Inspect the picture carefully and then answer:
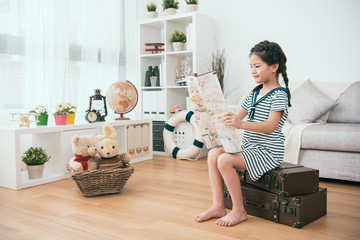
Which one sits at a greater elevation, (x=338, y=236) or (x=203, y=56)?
(x=203, y=56)

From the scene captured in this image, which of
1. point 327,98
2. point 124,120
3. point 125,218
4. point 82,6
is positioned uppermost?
point 82,6

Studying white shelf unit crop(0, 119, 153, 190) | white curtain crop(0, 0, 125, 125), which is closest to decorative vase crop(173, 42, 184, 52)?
white curtain crop(0, 0, 125, 125)

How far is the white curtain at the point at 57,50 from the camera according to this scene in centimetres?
285

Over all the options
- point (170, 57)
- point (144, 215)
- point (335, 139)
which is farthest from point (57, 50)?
point (335, 139)

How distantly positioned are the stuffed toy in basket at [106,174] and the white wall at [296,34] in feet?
6.32

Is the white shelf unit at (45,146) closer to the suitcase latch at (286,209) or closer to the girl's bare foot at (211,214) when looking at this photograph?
the girl's bare foot at (211,214)

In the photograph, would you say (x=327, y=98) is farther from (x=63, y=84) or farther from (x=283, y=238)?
(x=63, y=84)

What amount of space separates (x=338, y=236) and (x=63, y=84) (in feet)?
8.68

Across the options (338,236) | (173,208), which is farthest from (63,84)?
(338,236)

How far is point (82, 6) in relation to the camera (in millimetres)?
3484

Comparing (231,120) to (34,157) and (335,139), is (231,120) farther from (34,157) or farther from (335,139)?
(34,157)

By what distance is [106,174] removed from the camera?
212cm

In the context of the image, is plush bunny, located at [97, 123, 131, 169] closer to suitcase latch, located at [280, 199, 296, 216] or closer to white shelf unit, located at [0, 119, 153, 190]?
white shelf unit, located at [0, 119, 153, 190]

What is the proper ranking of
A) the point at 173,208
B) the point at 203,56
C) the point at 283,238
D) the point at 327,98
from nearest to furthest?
the point at 283,238 < the point at 173,208 < the point at 327,98 < the point at 203,56
